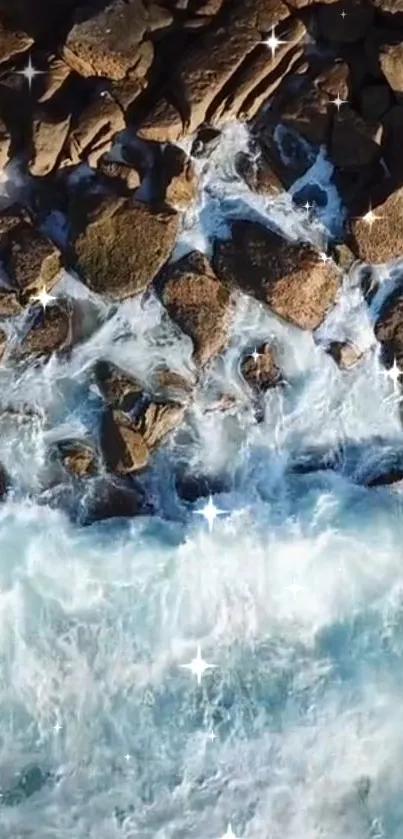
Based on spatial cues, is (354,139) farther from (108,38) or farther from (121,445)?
(121,445)

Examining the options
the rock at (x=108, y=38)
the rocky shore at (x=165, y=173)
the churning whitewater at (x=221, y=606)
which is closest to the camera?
the rock at (x=108, y=38)

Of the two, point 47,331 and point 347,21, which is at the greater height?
point 347,21

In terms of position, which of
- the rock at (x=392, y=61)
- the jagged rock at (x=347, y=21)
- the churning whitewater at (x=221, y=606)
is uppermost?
the jagged rock at (x=347, y=21)

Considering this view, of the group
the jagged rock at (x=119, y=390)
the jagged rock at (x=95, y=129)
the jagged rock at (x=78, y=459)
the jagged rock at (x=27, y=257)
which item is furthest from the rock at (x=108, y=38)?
the jagged rock at (x=78, y=459)

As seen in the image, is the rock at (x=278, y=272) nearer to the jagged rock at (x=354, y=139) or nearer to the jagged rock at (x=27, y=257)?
the jagged rock at (x=354, y=139)

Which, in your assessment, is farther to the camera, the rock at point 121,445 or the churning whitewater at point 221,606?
the churning whitewater at point 221,606

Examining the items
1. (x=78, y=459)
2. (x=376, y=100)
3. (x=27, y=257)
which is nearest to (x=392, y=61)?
(x=376, y=100)

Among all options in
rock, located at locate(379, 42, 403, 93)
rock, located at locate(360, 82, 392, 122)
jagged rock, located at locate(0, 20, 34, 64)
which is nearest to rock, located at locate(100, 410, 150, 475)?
jagged rock, located at locate(0, 20, 34, 64)
